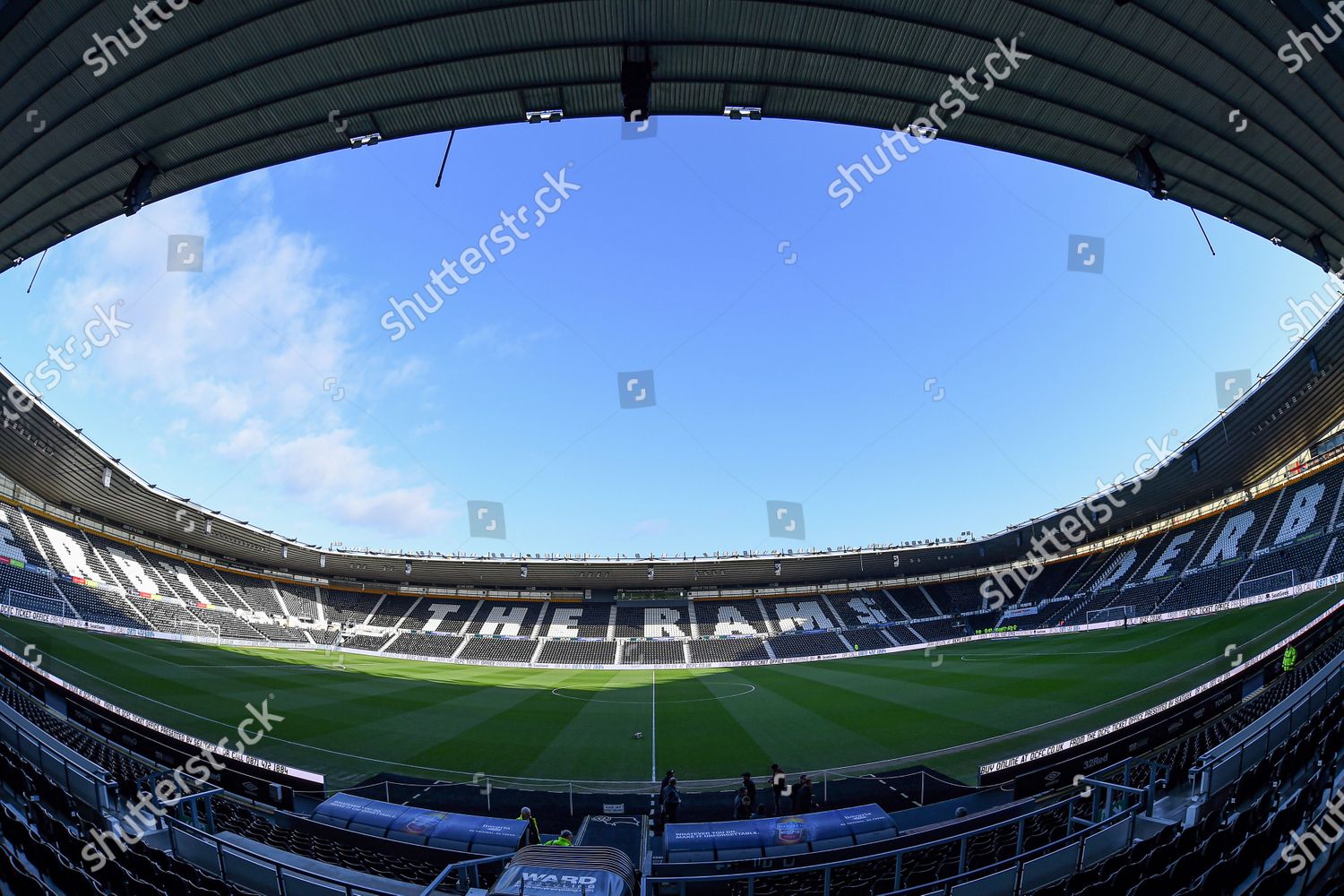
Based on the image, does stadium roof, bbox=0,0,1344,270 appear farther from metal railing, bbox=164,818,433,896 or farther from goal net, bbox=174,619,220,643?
goal net, bbox=174,619,220,643

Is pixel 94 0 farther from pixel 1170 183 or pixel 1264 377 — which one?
pixel 1264 377

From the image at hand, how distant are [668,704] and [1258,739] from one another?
71.0 feet

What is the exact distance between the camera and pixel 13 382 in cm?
2566

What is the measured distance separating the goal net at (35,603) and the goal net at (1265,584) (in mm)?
62536

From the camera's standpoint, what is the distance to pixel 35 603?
31688 millimetres

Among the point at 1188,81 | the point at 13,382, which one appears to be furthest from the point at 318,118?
the point at 13,382

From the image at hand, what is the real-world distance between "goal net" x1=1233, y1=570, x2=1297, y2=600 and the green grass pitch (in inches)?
138

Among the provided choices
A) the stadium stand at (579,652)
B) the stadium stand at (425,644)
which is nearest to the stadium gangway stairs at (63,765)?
the stadium stand at (579,652)

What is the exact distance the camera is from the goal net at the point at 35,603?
3050 centimetres

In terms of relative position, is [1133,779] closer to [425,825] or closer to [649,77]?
[425,825]

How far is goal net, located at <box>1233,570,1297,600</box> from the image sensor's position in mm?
29109

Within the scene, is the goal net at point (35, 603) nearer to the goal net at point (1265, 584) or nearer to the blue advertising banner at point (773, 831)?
the blue advertising banner at point (773, 831)

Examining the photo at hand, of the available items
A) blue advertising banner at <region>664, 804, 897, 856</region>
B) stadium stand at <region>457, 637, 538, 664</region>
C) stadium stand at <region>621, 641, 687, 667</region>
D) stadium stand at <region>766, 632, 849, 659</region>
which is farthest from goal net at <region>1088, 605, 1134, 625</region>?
stadium stand at <region>457, 637, 538, 664</region>

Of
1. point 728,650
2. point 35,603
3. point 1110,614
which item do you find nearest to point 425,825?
point 35,603
